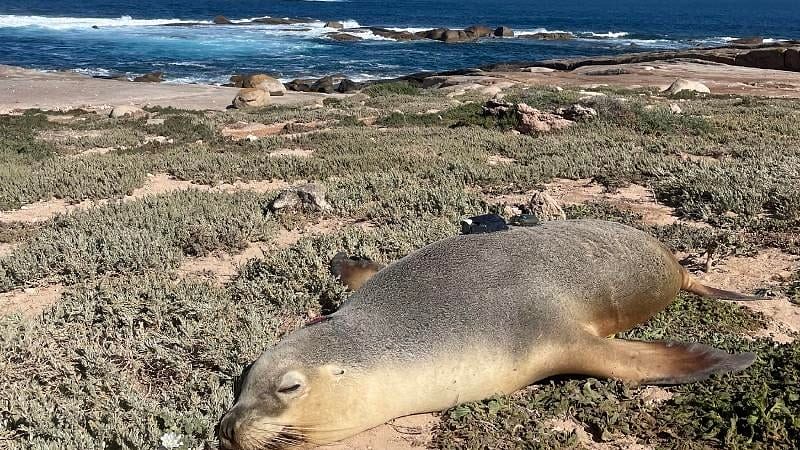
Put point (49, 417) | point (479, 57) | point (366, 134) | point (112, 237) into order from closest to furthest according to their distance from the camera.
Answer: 1. point (49, 417)
2. point (112, 237)
3. point (366, 134)
4. point (479, 57)

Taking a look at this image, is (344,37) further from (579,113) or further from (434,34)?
(579,113)

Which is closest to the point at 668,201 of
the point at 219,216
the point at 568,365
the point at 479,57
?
the point at 568,365

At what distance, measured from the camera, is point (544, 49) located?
2327 inches

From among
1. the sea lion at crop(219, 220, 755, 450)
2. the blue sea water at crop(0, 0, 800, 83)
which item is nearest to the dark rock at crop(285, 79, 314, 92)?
the blue sea water at crop(0, 0, 800, 83)

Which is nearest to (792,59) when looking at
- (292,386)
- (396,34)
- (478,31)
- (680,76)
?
(680,76)

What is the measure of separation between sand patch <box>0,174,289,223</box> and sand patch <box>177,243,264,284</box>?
267cm

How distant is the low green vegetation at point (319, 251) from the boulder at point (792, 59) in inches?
1178

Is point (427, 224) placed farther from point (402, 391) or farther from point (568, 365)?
point (402, 391)

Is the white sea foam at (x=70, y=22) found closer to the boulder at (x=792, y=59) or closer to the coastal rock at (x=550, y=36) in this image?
the coastal rock at (x=550, y=36)

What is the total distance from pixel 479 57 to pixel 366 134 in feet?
141

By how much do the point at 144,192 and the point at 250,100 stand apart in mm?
13677

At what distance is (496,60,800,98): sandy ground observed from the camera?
26.8 metres

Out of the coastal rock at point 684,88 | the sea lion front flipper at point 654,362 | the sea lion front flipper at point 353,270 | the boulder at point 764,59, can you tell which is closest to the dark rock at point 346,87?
the coastal rock at point 684,88

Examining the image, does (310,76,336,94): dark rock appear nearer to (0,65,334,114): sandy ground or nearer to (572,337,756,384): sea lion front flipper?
(0,65,334,114): sandy ground
